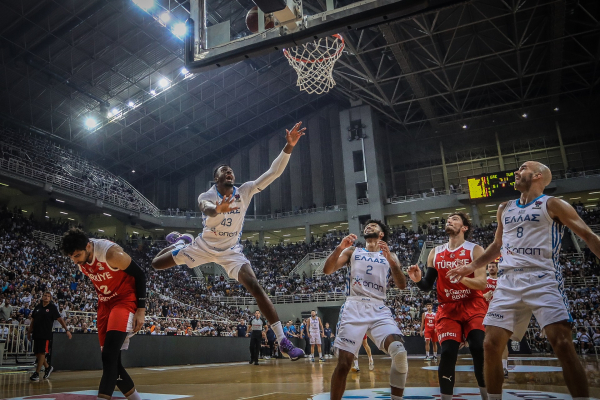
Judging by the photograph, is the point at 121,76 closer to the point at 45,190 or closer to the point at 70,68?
the point at 70,68

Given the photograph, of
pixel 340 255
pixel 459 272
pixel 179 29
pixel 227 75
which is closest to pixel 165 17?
pixel 179 29

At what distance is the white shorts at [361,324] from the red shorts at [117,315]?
6.53 ft

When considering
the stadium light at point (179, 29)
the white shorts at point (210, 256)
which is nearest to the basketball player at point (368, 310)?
the white shorts at point (210, 256)

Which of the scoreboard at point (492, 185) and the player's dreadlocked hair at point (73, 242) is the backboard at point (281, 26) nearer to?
the player's dreadlocked hair at point (73, 242)

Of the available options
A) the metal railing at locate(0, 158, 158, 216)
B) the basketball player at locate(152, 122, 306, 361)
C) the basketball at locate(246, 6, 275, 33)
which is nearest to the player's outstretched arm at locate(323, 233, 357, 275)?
the basketball player at locate(152, 122, 306, 361)

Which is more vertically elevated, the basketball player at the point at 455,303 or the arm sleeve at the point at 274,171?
the arm sleeve at the point at 274,171

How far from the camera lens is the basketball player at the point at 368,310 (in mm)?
4293

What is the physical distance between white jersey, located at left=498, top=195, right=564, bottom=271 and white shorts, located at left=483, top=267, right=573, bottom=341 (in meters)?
0.08

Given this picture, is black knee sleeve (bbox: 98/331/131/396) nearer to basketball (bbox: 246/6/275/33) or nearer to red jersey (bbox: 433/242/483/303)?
red jersey (bbox: 433/242/483/303)

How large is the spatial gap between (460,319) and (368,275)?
114cm

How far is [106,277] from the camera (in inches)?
174

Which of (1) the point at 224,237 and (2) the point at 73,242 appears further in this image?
(1) the point at 224,237

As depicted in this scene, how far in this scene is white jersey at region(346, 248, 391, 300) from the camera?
185 inches

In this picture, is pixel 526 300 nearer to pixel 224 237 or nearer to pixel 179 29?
pixel 224 237
